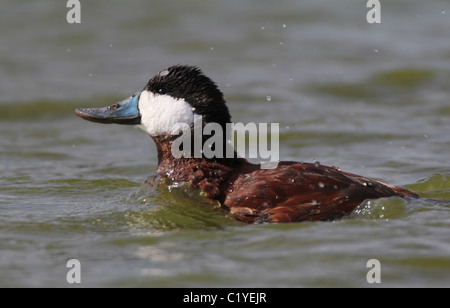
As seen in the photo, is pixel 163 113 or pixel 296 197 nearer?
pixel 296 197

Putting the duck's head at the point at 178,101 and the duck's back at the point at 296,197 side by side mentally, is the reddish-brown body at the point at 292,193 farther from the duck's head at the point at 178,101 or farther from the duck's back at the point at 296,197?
the duck's head at the point at 178,101

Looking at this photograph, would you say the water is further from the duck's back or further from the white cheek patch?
the white cheek patch

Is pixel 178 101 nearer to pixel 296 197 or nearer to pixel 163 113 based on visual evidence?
pixel 163 113

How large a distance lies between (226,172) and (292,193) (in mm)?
708

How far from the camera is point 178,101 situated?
6805mm

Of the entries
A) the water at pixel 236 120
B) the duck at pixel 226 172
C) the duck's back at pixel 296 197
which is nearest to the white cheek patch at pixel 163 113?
the duck at pixel 226 172

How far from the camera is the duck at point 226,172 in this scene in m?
6.16

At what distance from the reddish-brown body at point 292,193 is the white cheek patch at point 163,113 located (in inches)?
25.7

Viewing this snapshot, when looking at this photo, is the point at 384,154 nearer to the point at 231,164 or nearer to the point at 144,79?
the point at 231,164

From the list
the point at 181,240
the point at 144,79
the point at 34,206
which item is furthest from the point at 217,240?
the point at 144,79

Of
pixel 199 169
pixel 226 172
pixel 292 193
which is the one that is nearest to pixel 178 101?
pixel 199 169
